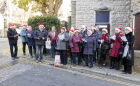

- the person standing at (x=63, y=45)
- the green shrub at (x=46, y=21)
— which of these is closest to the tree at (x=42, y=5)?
the green shrub at (x=46, y=21)

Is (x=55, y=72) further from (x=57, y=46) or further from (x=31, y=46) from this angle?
(x=31, y=46)

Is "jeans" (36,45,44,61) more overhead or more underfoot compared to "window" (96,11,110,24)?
more underfoot

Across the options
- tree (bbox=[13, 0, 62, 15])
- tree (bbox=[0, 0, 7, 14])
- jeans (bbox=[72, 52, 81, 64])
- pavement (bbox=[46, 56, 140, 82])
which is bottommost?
pavement (bbox=[46, 56, 140, 82])

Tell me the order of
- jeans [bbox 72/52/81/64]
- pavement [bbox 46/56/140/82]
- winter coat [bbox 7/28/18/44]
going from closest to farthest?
pavement [bbox 46/56/140/82] → jeans [bbox 72/52/81/64] → winter coat [bbox 7/28/18/44]

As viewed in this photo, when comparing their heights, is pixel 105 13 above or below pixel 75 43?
above

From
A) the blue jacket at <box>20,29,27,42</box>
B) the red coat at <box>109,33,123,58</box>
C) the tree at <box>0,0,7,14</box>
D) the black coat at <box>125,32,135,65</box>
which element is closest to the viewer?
the black coat at <box>125,32,135,65</box>

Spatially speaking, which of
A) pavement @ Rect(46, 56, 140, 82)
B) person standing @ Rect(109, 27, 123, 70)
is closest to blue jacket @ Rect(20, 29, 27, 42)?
pavement @ Rect(46, 56, 140, 82)

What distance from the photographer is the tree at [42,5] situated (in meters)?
20.5

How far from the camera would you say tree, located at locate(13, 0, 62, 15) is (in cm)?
2048

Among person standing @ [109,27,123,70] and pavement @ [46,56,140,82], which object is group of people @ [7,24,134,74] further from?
pavement @ [46,56,140,82]

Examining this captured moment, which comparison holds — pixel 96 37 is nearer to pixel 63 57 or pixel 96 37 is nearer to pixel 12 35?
pixel 63 57

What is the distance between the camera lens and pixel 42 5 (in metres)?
21.8

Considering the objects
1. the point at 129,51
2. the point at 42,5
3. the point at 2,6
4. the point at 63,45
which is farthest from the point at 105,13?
the point at 2,6

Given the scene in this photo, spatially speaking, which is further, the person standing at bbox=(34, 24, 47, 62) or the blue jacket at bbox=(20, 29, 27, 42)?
the blue jacket at bbox=(20, 29, 27, 42)
